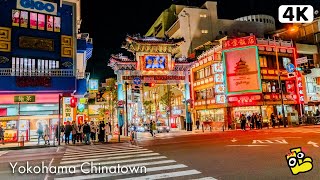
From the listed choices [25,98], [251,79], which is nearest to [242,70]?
[251,79]

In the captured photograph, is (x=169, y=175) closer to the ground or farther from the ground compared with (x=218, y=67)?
closer to the ground

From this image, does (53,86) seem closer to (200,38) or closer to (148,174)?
(148,174)

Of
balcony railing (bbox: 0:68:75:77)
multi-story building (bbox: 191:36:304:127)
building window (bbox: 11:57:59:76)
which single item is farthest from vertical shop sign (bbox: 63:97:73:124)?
multi-story building (bbox: 191:36:304:127)

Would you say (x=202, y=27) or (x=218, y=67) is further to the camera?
(x=202, y=27)

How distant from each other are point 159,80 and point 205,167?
94.8 feet

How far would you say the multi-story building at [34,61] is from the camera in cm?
2586

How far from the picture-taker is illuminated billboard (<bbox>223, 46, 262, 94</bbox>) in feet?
124

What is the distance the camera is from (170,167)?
990cm

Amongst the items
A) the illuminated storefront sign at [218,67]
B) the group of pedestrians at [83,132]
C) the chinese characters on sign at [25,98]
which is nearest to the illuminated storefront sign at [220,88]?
the illuminated storefront sign at [218,67]

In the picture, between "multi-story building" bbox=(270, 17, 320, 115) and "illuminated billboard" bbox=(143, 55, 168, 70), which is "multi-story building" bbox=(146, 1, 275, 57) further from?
"illuminated billboard" bbox=(143, 55, 168, 70)

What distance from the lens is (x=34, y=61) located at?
27.2 m

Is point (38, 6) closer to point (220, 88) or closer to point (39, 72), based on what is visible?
point (39, 72)

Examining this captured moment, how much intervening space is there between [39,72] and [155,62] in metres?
16.4

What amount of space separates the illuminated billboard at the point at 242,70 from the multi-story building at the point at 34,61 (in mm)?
21948
